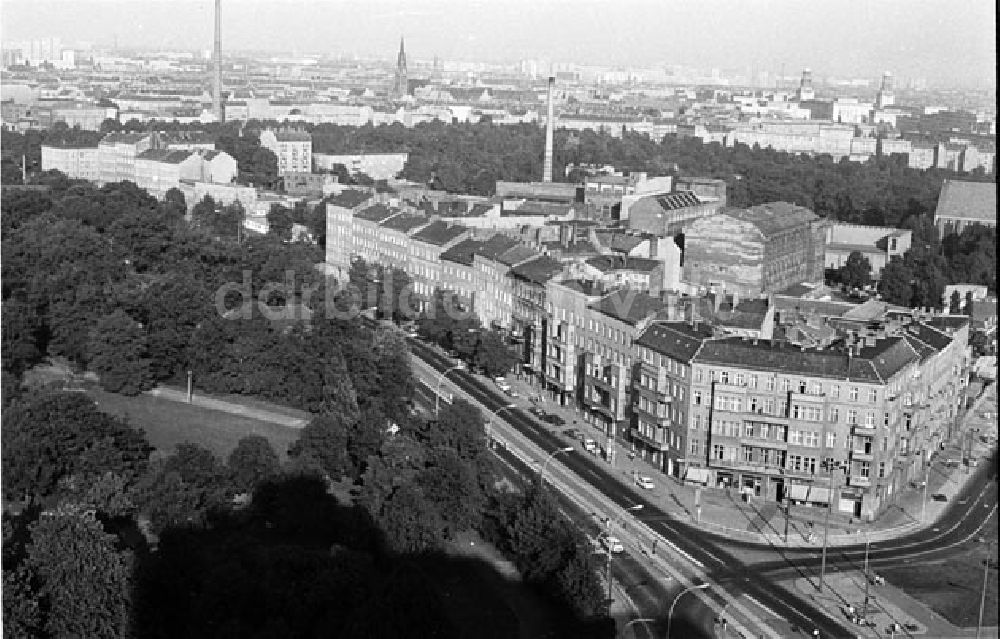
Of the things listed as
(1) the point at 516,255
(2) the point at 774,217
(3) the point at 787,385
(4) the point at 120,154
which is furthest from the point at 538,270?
(4) the point at 120,154

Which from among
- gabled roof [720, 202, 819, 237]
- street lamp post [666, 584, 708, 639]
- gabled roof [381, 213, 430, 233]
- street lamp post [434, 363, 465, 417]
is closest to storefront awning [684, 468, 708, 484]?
street lamp post [666, 584, 708, 639]

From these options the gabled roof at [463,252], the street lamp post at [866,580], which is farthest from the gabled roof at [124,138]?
the street lamp post at [866,580]

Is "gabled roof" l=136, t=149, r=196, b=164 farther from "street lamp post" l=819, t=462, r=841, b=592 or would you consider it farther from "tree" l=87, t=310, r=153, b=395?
"street lamp post" l=819, t=462, r=841, b=592

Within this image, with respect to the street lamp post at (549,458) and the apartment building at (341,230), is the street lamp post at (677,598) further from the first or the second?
the apartment building at (341,230)

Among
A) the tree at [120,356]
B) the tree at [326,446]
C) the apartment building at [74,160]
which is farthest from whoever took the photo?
the apartment building at [74,160]

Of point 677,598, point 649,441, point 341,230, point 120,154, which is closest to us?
point 677,598

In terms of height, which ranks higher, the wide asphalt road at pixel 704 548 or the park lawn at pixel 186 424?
the wide asphalt road at pixel 704 548

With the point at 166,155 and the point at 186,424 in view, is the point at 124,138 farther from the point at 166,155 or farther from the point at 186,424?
the point at 186,424
